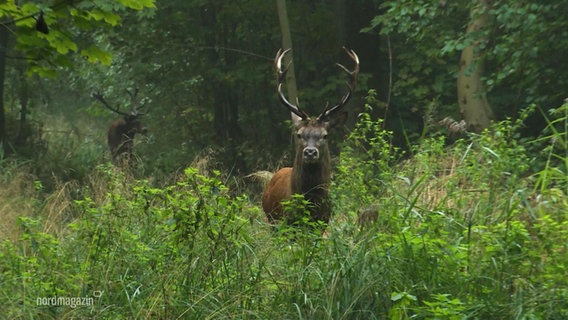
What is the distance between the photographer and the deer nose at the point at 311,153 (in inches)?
Result: 414

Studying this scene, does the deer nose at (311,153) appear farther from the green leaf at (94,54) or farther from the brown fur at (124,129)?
the brown fur at (124,129)

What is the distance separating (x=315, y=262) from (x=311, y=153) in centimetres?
377

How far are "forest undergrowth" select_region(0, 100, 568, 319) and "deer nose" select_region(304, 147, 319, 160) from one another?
2603 millimetres

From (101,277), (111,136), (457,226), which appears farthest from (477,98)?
(111,136)

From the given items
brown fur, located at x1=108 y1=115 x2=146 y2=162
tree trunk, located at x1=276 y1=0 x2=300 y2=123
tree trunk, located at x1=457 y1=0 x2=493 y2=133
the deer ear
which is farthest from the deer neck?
Answer: brown fur, located at x1=108 y1=115 x2=146 y2=162

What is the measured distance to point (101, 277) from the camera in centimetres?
681

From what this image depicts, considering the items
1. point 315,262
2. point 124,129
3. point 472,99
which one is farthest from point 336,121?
point 124,129

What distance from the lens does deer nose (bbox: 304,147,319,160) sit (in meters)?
10.5

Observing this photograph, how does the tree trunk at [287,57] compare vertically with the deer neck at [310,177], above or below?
above

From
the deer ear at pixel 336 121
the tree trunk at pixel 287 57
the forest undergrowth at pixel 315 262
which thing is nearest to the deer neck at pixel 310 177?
the deer ear at pixel 336 121

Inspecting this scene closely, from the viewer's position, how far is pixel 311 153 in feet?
34.5

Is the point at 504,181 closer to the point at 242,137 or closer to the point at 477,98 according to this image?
the point at 477,98

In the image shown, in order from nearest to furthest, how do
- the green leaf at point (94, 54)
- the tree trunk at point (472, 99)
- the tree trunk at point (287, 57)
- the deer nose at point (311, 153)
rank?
the green leaf at point (94, 54) < the deer nose at point (311, 153) < the tree trunk at point (472, 99) < the tree trunk at point (287, 57)

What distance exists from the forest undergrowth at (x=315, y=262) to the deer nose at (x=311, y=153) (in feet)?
8.54
